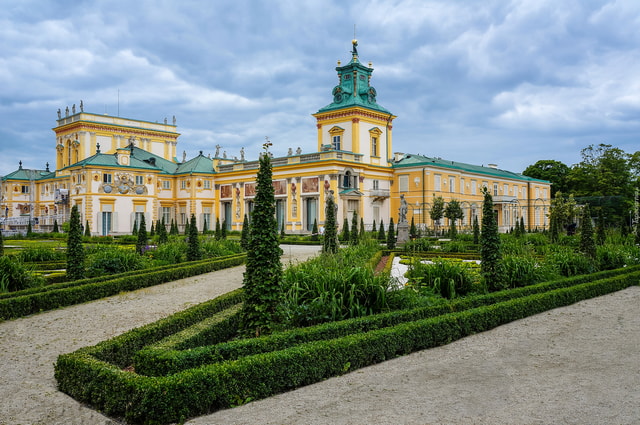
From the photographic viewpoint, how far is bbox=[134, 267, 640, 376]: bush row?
→ 218 inches

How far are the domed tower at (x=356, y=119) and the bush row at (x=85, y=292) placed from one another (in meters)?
26.5

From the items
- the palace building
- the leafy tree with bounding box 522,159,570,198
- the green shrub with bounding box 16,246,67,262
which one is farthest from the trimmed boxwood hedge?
the leafy tree with bounding box 522,159,570,198

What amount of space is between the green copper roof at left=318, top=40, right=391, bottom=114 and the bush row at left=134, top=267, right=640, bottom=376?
3408 cm

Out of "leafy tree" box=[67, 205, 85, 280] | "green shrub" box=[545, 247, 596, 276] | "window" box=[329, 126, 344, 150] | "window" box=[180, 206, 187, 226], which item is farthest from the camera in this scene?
"window" box=[180, 206, 187, 226]

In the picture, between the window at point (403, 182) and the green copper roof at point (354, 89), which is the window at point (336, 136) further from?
the window at point (403, 182)

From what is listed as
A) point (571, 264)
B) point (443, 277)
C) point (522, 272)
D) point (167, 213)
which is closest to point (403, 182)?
point (167, 213)

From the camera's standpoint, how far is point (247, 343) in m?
5.96

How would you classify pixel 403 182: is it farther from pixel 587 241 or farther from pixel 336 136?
pixel 587 241

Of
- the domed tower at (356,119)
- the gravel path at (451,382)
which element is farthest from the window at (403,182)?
the gravel path at (451,382)

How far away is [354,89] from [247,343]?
122 ft

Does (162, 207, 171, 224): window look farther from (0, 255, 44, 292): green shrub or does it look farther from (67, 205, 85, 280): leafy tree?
(0, 255, 44, 292): green shrub

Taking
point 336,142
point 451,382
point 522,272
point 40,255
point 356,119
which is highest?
point 356,119

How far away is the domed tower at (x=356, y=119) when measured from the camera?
39938 mm

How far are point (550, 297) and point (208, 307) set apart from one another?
6796 mm
